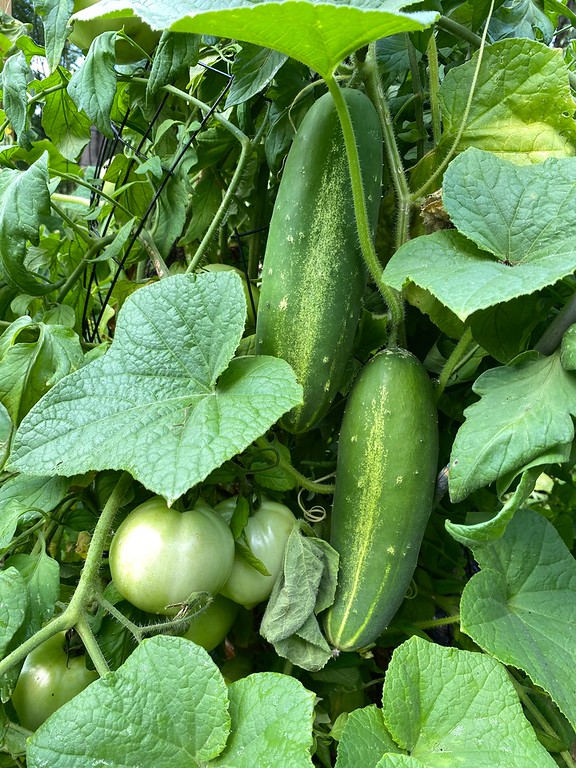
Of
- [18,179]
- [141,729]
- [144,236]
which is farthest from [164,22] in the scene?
[141,729]

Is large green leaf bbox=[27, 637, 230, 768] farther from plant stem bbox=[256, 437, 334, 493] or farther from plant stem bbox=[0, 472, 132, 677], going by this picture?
plant stem bbox=[256, 437, 334, 493]

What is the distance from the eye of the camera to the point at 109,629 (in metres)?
0.63

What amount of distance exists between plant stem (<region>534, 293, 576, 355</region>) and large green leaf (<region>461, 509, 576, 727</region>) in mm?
194

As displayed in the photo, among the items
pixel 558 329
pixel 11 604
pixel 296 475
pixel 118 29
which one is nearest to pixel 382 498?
pixel 296 475

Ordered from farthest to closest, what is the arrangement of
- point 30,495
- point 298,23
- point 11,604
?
point 30,495 → point 11,604 → point 298,23

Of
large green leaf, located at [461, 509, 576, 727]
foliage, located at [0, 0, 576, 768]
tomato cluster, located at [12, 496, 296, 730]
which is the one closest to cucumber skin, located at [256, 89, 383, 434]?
foliage, located at [0, 0, 576, 768]

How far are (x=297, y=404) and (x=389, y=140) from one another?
35 cm

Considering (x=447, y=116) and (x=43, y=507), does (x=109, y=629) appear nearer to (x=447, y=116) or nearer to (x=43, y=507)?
(x=43, y=507)

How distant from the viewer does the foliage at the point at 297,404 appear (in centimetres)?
49

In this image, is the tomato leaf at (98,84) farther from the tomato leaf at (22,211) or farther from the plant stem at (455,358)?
the plant stem at (455,358)

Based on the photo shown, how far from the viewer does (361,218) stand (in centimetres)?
58

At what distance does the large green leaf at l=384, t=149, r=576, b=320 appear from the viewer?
19.9 inches

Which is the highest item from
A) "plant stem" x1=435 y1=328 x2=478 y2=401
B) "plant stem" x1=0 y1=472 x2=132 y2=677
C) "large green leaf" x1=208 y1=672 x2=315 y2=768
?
"plant stem" x1=435 y1=328 x2=478 y2=401

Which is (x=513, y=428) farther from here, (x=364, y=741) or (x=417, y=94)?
(x=417, y=94)
